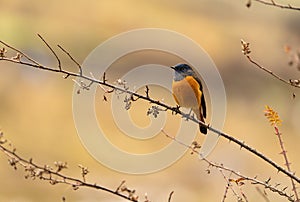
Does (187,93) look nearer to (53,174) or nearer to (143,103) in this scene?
(53,174)

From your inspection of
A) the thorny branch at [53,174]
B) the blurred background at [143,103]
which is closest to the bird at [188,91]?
the thorny branch at [53,174]

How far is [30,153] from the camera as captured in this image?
51.1ft

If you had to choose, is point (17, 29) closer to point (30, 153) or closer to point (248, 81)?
point (30, 153)

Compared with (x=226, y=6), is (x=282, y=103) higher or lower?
lower

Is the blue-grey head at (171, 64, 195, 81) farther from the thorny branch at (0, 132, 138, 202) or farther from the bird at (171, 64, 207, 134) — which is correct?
the thorny branch at (0, 132, 138, 202)

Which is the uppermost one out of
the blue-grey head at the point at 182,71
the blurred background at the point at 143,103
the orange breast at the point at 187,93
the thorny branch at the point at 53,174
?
the blurred background at the point at 143,103

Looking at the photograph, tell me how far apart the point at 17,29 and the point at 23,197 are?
7466mm

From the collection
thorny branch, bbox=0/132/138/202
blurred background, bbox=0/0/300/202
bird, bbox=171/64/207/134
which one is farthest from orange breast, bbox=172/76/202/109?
blurred background, bbox=0/0/300/202

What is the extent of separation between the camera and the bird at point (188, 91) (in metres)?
3.87

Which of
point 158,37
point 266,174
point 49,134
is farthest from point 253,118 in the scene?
point 49,134

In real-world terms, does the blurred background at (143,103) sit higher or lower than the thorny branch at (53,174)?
higher

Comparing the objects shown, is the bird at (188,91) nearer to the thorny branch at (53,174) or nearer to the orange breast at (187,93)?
the orange breast at (187,93)

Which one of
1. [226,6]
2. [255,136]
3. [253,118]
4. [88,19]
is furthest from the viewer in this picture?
[226,6]

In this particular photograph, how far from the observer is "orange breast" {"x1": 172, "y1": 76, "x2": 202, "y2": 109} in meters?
3.86
